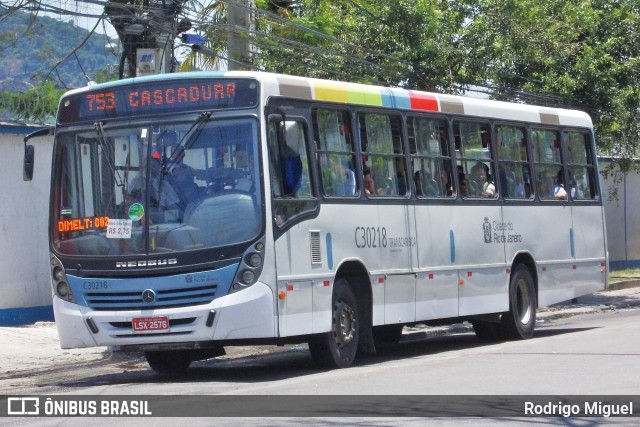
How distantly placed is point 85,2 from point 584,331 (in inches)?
338

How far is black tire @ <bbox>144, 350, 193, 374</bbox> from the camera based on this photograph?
13.5 m

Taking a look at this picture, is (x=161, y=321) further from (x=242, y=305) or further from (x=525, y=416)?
(x=525, y=416)

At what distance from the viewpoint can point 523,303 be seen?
1716 centimetres

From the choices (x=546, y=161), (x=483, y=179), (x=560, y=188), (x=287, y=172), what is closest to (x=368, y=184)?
(x=287, y=172)

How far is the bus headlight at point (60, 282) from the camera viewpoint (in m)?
12.5

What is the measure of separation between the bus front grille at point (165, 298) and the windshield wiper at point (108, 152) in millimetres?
1168

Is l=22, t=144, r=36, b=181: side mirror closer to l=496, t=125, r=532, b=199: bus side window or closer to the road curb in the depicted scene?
l=496, t=125, r=532, b=199: bus side window

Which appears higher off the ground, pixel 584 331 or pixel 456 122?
pixel 456 122

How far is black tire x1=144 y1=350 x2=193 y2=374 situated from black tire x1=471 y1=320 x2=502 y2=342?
16.6 feet

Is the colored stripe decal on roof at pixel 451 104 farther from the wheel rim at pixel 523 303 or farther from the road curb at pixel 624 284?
the road curb at pixel 624 284

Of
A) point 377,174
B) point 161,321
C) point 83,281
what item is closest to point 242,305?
point 161,321

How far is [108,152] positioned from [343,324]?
126 inches

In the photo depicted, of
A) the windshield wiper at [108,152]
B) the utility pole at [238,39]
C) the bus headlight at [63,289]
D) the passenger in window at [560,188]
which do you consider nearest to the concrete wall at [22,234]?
the utility pole at [238,39]

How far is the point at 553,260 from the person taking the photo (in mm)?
17922
